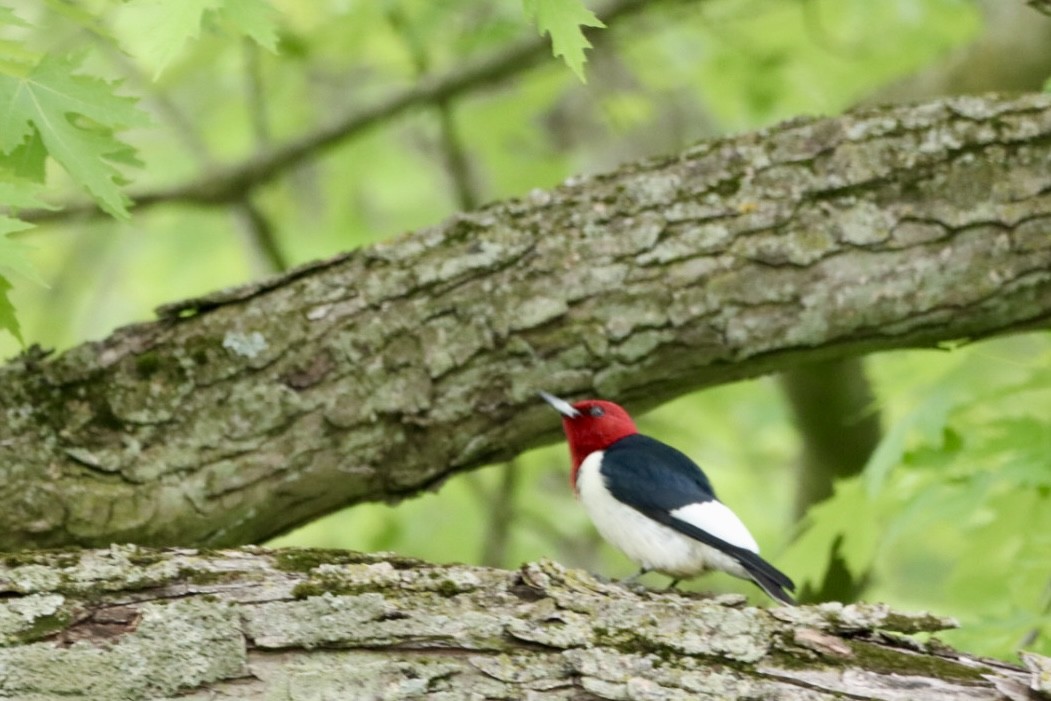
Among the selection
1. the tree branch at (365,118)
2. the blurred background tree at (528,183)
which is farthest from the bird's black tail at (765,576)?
the tree branch at (365,118)

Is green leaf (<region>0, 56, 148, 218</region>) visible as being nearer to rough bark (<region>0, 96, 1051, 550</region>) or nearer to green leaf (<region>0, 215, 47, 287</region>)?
green leaf (<region>0, 215, 47, 287</region>)

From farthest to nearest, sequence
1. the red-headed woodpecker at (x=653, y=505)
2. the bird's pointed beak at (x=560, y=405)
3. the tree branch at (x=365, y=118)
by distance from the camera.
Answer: the tree branch at (x=365, y=118) < the bird's pointed beak at (x=560, y=405) < the red-headed woodpecker at (x=653, y=505)

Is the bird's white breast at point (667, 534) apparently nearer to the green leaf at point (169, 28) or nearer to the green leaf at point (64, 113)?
the green leaf at point (64, 113)

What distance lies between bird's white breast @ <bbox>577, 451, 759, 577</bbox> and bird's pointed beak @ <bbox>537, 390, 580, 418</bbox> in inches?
6.3

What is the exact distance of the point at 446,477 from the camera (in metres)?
2.90

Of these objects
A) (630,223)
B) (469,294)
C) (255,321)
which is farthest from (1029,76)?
(255,321)

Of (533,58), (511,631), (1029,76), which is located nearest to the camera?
(511,631)

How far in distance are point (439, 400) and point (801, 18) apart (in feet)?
12.4

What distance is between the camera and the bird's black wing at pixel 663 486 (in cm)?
252

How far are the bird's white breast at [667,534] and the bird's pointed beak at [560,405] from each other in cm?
16

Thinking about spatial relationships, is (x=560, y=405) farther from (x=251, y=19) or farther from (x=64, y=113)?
(x=64, y=113)

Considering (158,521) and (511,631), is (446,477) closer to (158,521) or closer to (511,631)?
(158,521)

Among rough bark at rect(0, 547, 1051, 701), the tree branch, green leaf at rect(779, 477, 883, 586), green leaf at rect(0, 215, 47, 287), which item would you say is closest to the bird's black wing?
rough bark at rect(0, 547, 1051, 701)

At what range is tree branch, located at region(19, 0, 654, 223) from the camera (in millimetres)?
4984
